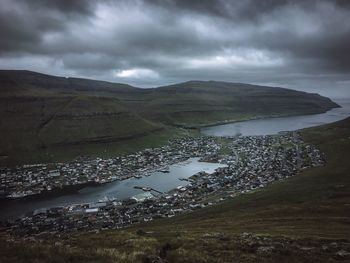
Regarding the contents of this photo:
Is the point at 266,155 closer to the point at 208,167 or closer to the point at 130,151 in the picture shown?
the point at 208,167

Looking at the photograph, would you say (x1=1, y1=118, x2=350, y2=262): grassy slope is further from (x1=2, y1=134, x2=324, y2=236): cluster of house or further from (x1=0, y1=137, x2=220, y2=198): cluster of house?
(x1=0, y1=137, x2=220, y2=198): cluster of house

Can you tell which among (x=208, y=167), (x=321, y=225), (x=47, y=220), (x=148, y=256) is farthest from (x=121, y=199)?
(x=148, y=256)

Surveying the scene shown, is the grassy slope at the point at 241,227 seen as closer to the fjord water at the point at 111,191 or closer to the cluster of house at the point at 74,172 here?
the fjord water at the point at 111,191

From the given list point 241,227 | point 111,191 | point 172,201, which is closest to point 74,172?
point 111,191

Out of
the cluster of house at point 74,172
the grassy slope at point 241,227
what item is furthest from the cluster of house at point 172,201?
the cluster of house at point 74,172

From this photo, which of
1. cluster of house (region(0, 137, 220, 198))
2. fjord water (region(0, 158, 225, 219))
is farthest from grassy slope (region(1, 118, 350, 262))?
cluster of house (region(0, 137, 220, 198))

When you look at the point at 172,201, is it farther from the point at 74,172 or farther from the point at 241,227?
the point at 74,172
